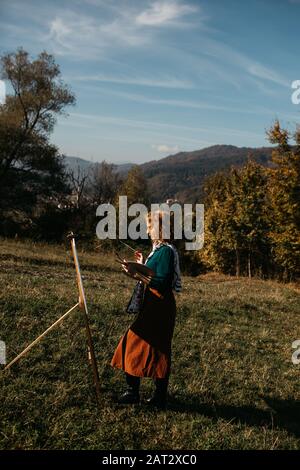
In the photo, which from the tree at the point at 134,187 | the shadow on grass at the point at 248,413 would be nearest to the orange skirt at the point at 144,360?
the shadow on grass at the point at 248,413

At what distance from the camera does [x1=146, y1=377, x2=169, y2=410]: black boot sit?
630 cm

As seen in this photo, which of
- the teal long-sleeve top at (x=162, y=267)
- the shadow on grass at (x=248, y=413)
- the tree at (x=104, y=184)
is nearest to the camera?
the teal long-sleeve top at (x=162, y=267)

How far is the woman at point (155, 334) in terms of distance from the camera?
6160 millimetres

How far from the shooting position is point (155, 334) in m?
6.24

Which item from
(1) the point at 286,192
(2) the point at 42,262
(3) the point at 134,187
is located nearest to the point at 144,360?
(2) the point at 42,262

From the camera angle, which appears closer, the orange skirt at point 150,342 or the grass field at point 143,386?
the grass field at point 143,386

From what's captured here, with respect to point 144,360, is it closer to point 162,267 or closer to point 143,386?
point 143,386

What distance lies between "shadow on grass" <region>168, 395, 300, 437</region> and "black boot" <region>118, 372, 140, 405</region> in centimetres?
56

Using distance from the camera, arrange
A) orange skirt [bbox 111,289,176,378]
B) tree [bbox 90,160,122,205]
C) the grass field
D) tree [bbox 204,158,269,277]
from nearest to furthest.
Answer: the grass field
orange skirt [bbox 111,289,176,378]
tree [bbox 204,158,269,277]
tree [bbox 90,160,122,205]

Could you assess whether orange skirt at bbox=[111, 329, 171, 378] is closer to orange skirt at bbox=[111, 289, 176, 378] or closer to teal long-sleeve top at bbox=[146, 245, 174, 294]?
orange skirt at bbox=[111, 289, 176, 378]

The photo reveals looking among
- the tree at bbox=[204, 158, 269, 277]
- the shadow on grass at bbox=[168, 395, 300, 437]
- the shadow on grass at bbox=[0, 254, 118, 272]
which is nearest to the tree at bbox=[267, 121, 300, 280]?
the tree at bbox=[204, 158, 269, 277]

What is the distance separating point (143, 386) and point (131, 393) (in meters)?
0.89

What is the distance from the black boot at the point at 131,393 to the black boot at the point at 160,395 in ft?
0.75

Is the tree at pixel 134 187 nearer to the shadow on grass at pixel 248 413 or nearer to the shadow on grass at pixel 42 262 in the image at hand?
the shadow on grass at pixel 42 262
